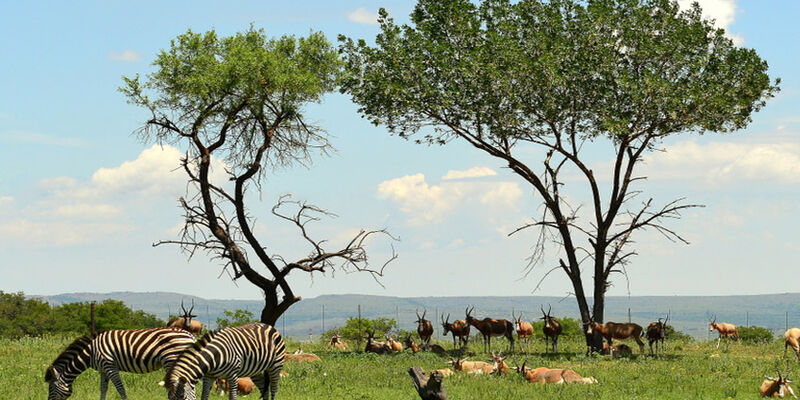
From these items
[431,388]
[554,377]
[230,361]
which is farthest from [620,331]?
[230,361]

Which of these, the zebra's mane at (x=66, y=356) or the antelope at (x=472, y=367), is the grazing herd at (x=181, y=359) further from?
the antelope at (x=472, y=367)

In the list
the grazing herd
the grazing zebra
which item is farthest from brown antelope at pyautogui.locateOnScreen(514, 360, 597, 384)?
the grazing zebra

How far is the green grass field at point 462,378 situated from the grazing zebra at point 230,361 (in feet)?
6.86

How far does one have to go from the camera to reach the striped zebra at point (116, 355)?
16672 millimetres

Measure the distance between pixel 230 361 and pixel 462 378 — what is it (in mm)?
8886

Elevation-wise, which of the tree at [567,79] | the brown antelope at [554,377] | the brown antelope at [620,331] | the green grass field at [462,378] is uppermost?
the tree at [567,79]

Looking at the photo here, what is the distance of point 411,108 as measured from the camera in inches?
1437

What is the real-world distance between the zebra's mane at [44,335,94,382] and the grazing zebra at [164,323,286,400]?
107 inches

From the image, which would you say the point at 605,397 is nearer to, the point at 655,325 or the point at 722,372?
the point at 722,372

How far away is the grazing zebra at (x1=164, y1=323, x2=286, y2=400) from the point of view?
578 inches

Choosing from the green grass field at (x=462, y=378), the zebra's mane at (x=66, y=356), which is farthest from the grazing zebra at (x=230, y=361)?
the zebra's mane at (x=66, y=356)

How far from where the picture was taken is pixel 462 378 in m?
23.2

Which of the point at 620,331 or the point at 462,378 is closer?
the point at 462,378

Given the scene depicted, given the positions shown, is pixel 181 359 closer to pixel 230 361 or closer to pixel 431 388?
pixel 230 361
